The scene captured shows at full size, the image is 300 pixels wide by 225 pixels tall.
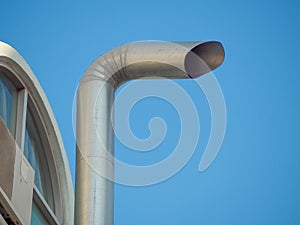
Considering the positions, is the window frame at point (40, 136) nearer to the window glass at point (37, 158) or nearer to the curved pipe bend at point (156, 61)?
the window glass at point (37, 158)

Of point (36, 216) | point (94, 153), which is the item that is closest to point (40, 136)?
point (36, 216)

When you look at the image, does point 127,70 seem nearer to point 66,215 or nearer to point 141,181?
point 141,181

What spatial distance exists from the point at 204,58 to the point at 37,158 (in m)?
1.98

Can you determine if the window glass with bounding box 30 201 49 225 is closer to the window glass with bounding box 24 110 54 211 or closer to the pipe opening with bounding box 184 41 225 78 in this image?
the window glass with bounding box 24 110 54 211

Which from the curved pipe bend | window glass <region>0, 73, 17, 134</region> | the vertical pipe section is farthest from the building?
the curved pipe bend

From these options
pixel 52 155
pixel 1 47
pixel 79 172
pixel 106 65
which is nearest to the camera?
pixel 1 47

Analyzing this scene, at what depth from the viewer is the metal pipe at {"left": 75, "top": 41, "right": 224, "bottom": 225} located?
627cm

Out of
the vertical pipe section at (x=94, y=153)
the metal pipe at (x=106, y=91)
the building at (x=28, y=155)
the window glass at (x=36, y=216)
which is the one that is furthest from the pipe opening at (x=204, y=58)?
the window glass at (x=36, y=216)

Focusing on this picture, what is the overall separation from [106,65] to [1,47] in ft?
3.83

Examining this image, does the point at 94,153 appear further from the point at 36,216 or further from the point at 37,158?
the point at 37,158

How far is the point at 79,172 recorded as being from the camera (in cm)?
642

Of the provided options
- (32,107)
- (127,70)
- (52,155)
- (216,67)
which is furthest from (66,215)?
(216,67)

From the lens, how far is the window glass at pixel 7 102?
6.32 m

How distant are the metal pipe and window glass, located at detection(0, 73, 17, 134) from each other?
567 mm
